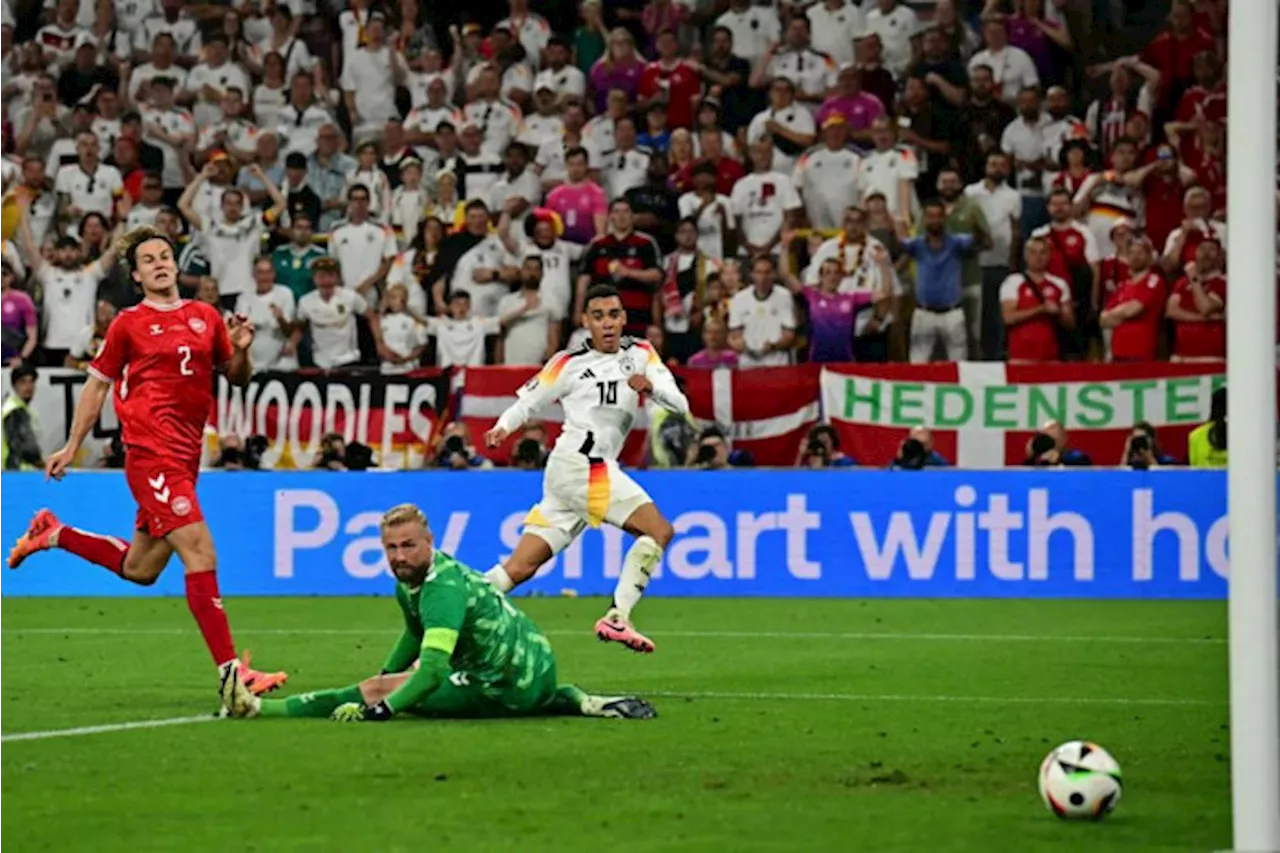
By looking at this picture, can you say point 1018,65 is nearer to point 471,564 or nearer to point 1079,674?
point 471,564

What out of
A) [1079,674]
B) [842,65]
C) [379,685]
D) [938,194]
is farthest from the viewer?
[842,65]

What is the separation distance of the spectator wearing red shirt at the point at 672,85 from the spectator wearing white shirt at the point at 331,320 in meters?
3.73

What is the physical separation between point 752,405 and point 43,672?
29.0 ft

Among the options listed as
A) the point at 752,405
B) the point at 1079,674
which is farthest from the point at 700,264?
the point at 1079,674

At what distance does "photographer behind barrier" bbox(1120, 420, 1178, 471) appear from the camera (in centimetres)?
2002

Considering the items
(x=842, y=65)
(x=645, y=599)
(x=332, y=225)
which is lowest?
(x=645, y=599)

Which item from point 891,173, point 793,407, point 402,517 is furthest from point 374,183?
point 402,517

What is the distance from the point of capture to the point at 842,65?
24.2m

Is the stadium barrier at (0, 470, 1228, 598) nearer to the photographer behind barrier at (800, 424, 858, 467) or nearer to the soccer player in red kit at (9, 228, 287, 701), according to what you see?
the photographer behind barrier at (800, 424, 858, 467)

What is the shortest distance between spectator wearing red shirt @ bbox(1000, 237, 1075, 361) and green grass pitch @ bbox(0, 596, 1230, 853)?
17.4ft

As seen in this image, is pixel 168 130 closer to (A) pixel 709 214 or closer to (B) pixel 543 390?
(A) pixel 709 214

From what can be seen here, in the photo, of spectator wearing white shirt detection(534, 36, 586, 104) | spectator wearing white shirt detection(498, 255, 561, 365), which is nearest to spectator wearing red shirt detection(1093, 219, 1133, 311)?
spectator wearing white shirt detection(498, 255, 561, 365)

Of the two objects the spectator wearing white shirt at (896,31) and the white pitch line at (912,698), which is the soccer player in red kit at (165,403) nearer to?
the white pitch line at (912,698)

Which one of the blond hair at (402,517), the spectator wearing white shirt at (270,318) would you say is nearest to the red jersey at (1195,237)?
the spectator wearing white shirt at (270,318)
